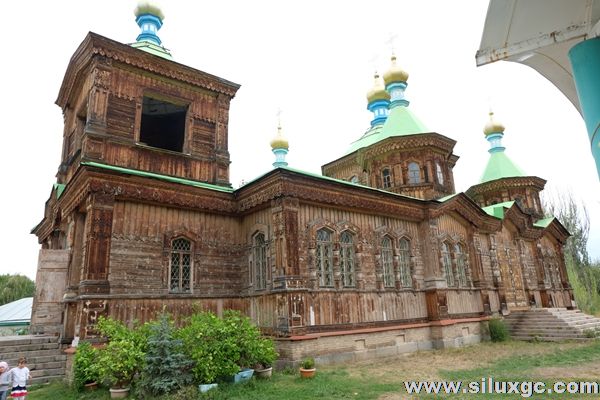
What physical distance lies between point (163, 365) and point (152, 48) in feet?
36.2

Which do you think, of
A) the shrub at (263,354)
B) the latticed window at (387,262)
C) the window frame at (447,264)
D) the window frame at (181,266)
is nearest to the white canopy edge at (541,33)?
the shrub at (263,354)

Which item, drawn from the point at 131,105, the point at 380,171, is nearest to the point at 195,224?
the point at 131,105

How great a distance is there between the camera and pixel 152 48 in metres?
14.4

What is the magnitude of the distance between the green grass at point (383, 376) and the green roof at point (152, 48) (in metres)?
10.5

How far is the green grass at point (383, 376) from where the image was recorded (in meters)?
7.76

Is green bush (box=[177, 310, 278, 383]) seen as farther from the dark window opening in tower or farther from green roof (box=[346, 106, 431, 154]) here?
green roof (box=[346, 106, 431, 154])

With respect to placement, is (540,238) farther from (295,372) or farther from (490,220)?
(295,372)

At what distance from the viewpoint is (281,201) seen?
37.4 feet

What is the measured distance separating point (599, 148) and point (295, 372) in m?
9.48

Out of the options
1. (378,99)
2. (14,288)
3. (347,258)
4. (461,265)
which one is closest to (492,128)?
(378,99)

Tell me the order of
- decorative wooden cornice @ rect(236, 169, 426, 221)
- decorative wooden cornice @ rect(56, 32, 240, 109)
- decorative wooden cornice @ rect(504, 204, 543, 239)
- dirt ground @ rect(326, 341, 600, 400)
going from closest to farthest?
dirt ground @ rect(326, 341, 600, 400) → decorative wooden cornice @ rect(236, 169, 426, 221) → decorative wooden cornice @ rect(56, 32, 240, 109) → decorative wooden cornice @ rect(504, 204, 543, 239)

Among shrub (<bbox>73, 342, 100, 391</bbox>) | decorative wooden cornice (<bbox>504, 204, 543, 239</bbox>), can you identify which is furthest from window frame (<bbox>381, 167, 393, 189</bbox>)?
shrub (<bbox>73, 342, 100, 391</bbox>)

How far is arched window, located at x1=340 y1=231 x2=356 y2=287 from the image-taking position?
12688 mm

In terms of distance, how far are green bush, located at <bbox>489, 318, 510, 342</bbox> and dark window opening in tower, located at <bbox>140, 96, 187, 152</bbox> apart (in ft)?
46.6
